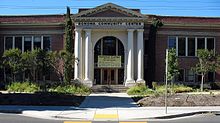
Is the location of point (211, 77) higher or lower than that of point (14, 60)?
lower

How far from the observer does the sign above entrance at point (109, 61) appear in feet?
149

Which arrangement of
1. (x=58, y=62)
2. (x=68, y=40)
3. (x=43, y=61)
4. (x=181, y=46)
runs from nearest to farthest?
(x=43, y=61)
(x=58, y=62)
(x=68, y=40)
(x=181, y=46)

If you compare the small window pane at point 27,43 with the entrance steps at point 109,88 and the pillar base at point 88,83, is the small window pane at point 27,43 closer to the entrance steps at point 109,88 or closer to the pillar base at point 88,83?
the pillar base at point 88,83

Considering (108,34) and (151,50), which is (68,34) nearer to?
(108,34)

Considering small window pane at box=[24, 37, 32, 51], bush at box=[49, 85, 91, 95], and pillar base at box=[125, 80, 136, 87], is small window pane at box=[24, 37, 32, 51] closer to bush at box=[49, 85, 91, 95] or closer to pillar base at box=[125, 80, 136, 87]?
bush at box=[49, 85, 91, 95]

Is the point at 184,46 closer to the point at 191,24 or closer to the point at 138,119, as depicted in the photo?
the point at 191,24

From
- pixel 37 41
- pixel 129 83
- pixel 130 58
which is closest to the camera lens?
pixel 129 83

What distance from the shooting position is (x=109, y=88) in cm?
4319

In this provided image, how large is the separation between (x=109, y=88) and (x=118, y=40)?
598 centimetres

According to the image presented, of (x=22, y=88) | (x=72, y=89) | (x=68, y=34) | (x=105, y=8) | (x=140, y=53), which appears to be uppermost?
(x=105, y=8)

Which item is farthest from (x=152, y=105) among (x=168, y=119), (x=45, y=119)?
(x=45, y=119)

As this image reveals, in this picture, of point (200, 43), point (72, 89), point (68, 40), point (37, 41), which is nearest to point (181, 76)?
point (200, 43)

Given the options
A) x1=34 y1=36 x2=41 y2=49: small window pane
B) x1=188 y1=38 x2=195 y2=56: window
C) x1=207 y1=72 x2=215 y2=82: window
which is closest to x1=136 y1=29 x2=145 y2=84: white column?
x1=188 y1=38 x2=195 y2=56: window

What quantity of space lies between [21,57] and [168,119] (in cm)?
2620
